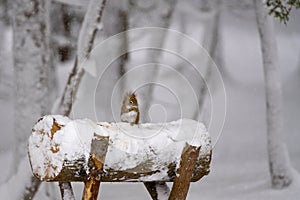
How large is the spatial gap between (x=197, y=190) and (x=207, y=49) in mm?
3346

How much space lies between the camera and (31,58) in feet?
15.0

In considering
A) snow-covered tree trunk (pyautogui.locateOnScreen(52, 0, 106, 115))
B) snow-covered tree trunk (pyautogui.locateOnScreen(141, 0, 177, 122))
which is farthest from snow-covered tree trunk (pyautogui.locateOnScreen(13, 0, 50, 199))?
snow-covered tree trunk (pyautogui.locateOnScreen(141, 0, 177, 122))

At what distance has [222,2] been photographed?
804cm

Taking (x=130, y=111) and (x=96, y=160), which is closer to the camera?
(x=96, y=160)

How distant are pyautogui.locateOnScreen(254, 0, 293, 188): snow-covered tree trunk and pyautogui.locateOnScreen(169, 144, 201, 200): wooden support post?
A: 2.95 m

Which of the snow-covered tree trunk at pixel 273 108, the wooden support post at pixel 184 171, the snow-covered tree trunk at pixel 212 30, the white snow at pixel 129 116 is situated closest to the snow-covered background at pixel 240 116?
the snow-covered tree trunk at pixel 273 108

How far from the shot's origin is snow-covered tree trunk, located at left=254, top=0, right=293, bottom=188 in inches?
200

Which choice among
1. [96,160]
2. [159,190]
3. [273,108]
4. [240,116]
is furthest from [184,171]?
[240,116]

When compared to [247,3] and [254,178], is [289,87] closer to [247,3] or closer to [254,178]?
[247,3]

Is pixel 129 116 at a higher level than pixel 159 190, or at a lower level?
higher

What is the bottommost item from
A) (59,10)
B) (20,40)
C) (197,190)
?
(197,190)

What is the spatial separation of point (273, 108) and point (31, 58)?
2.27m

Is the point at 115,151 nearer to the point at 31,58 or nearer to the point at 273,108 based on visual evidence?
the point at 31,58

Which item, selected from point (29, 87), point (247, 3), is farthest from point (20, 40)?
point (247, 3)
